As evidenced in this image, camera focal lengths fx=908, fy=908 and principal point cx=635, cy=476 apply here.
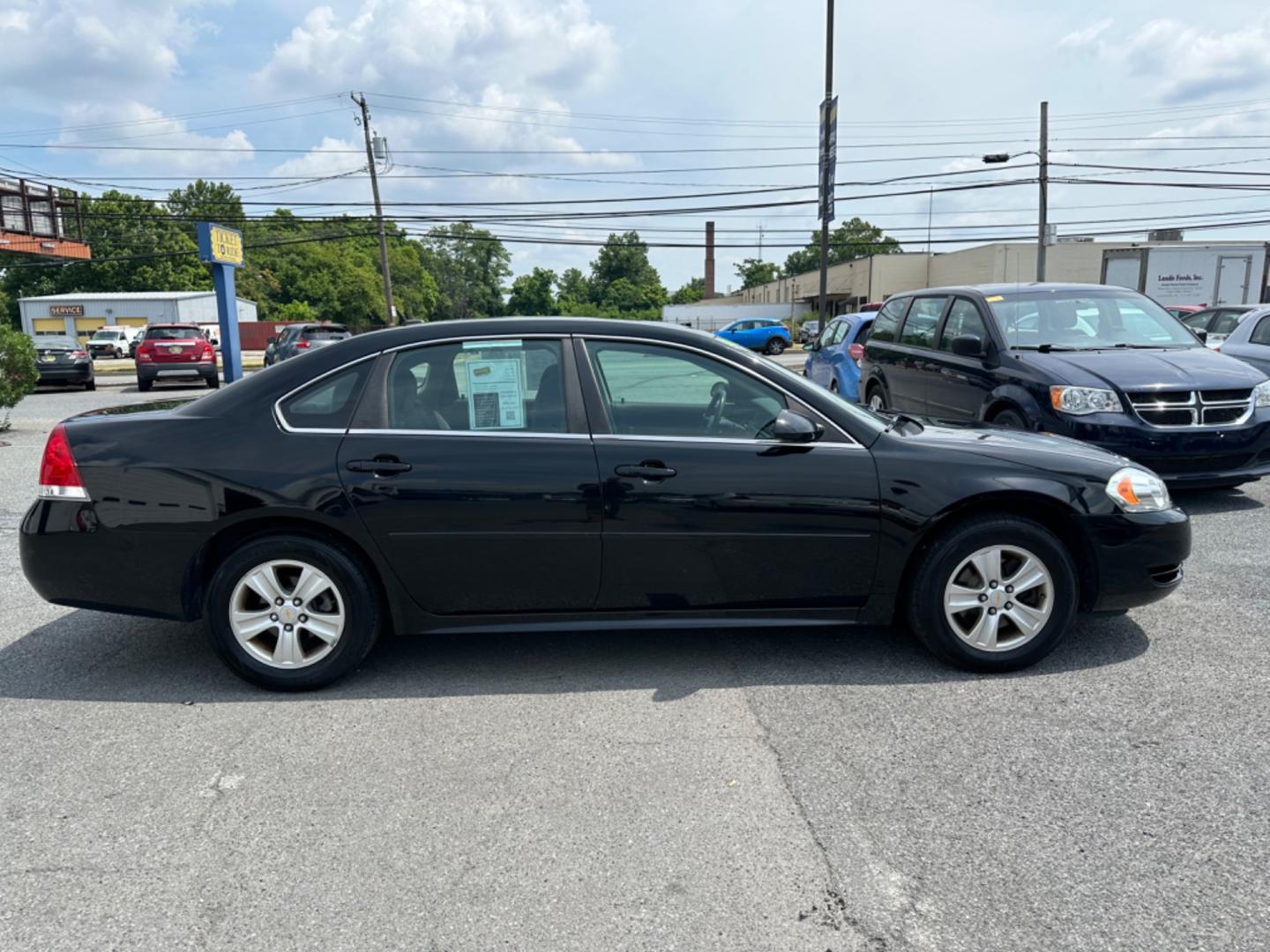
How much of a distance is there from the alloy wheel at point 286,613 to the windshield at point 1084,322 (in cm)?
588

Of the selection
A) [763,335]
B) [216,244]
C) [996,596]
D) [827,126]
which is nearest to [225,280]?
[216,244]

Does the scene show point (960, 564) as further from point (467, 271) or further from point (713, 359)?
point (467, 271)

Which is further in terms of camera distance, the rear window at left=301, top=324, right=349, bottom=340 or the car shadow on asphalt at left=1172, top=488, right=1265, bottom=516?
the rear window at left=301, top=324, right=349, bottom=340

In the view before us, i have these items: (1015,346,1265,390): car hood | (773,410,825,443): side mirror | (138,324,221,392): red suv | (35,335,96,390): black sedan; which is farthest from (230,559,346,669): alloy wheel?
(35,335,96,390): black sedan

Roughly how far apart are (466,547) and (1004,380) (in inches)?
200

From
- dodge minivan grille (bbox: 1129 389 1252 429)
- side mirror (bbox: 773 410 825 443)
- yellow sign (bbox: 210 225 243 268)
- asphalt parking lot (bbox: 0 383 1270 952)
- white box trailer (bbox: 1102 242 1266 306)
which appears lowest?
asphalt parking lot (bbox: 0 383 1270 952)

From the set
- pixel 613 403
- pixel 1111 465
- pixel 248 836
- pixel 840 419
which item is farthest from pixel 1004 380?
pixel 248 836

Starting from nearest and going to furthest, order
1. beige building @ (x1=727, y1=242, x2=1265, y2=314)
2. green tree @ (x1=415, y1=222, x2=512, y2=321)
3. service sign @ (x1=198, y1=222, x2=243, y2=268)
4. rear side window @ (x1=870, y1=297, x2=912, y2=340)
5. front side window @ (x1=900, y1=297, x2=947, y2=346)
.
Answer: front side window @ (x1=900, y1=297, x2=947, y2=346) → rear side window @ (x1=870, y1=297, x2=912, y2=340) → service sign @ (x1=198, y1=222, x2=243, y2=268) → beige building @ (x1=727, y1=242, x2=1265, y2=314) → green tree @ (x1=415, y1=222, x2=512, y2=321)

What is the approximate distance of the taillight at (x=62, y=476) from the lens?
3.83m

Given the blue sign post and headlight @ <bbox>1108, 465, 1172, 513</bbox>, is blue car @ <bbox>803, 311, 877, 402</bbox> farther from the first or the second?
Answer: the blue sign post

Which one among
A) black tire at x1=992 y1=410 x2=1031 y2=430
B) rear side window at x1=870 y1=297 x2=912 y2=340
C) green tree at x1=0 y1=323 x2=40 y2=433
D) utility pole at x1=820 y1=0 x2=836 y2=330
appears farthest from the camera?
utility pole at x1=820 y1=0 x2=836 y2=330

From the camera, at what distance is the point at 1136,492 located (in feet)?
13.3

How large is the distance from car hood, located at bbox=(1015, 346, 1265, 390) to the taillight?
6.21 m

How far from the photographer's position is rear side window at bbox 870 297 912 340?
9602 millimetres
